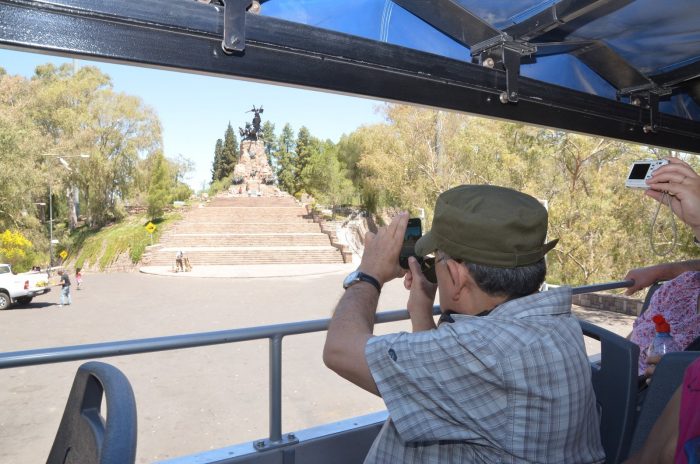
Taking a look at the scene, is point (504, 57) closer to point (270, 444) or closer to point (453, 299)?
point (453, 299)

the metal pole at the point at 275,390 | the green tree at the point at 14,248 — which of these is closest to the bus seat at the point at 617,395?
the metal pole at the point at 275,390

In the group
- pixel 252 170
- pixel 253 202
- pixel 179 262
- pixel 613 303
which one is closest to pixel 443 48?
pixel 613 303

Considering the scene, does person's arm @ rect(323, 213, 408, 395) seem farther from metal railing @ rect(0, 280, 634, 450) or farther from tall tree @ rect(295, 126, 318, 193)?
tall tree @ rect(295, 126, 318, 193)

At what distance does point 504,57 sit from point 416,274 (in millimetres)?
1396

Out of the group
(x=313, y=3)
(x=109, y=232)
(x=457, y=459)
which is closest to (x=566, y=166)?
(x=313, y=3)

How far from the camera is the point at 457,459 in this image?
106 centimetres

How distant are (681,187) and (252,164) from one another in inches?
1802

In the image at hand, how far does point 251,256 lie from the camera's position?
92.9 ft

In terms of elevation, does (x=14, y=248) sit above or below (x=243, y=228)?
below

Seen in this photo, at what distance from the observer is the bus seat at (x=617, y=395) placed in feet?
5.14

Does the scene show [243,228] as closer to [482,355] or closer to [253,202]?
[253,202]

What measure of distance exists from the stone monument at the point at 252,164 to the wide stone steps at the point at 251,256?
624 inches

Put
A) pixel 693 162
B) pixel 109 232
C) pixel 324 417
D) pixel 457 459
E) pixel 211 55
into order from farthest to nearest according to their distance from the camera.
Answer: pixel 109 232 → pixel 693 162 → pixel 324 417 → pixel 211 55 → pixel 457 459

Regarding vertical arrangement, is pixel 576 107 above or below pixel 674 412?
above
